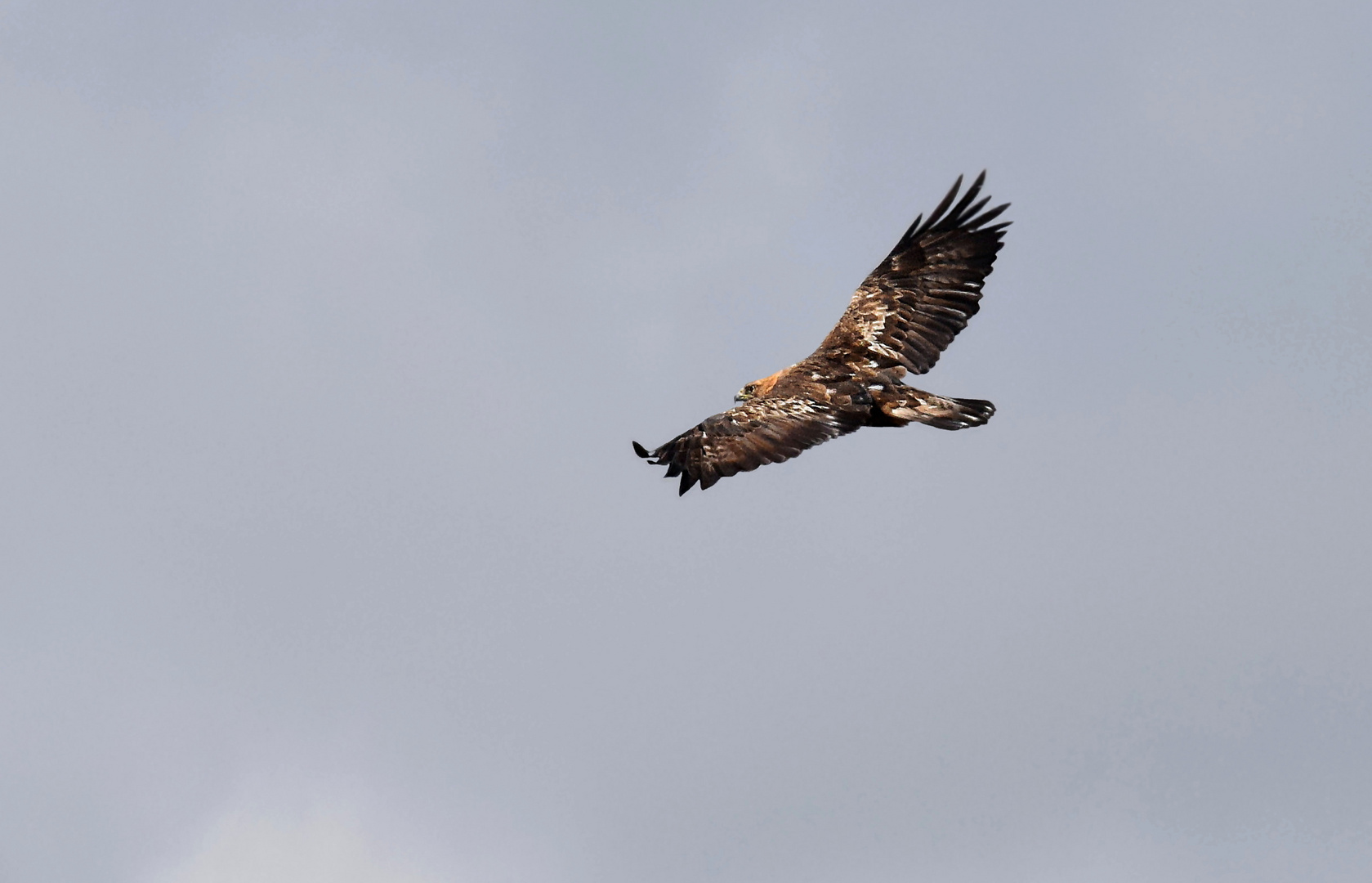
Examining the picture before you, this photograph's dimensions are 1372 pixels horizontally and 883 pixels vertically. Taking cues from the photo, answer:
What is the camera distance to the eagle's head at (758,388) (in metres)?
26.6

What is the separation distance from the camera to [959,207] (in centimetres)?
2827

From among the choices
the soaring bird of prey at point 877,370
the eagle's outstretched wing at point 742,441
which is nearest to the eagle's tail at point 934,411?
the soaring bird of prey at point 877,370

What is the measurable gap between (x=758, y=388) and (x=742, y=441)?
3.33 metres

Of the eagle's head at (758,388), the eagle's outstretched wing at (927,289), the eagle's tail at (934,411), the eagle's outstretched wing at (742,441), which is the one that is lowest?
the eagle's outstretched wing at (742,441)

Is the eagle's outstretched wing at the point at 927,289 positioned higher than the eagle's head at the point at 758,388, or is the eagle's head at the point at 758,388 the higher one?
the eagle's outstretched wing at the point at 927,289

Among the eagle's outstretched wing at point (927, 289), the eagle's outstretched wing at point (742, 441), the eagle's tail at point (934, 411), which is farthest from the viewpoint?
the eagle's outstretched wing at point (927, 289)

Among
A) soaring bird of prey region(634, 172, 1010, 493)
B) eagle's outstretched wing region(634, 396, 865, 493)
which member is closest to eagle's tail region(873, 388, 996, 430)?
soaring bird of prey region(634, 172, 1010, 493)

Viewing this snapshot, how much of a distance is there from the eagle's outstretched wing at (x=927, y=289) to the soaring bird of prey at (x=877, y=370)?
0.01 metres

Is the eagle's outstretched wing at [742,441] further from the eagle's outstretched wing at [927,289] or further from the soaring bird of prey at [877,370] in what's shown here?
the eagle's outstretched wing at [927,289]

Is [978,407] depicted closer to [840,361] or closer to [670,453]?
[840,361]

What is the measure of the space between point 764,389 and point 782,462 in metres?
3.18

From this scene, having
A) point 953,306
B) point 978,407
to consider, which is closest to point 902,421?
point 978,407

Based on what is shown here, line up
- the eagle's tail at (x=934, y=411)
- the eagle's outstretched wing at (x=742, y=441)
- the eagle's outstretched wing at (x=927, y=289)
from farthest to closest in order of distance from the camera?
the eagle's outstretched wing at (x=927, y=289) → the eagle's tail at (x=934, y=411) → the eagle's outstretched wing at (x=742, y=441)

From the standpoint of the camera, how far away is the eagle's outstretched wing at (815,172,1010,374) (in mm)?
27547
